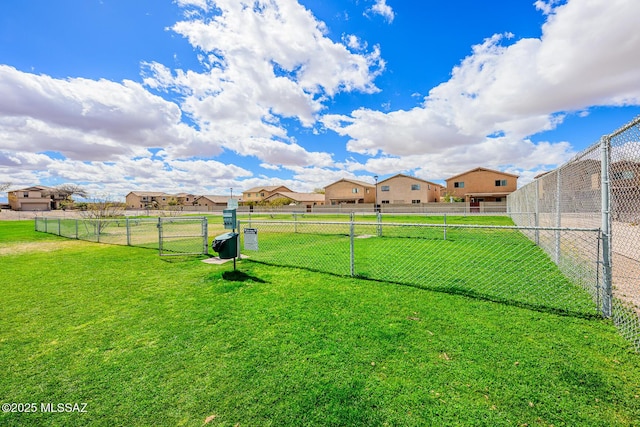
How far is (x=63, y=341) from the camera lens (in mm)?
3531

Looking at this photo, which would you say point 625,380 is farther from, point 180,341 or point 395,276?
point 180,341

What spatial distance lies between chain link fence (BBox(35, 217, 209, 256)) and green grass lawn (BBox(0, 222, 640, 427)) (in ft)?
15.8

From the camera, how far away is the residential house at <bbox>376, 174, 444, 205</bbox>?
46312 millimetres

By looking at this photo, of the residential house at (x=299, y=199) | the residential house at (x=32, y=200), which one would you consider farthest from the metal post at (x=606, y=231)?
the residential house at (x=32, y=200)

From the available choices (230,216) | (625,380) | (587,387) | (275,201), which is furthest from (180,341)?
(275,201)

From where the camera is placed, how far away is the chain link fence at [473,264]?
455 centimetres

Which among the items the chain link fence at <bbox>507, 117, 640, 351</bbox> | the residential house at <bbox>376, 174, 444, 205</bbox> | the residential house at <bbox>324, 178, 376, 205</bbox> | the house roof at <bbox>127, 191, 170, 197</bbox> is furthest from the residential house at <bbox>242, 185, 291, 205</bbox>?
the chain link fence at <bbox>507, 117, 640, 351</bbox>

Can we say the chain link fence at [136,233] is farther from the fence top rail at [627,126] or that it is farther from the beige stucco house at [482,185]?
the beige stucco house at [482,185]

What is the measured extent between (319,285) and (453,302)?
2.44 metres

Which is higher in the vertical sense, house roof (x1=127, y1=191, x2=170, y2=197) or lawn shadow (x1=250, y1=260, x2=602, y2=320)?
house roof (x1=127, y1=191, x2=170, y2=197)

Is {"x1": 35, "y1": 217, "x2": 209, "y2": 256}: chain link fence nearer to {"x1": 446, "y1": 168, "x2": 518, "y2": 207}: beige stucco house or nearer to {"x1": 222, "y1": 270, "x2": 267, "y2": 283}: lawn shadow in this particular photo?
{"x1": 222, "y1": 270, "x2": 267, "y2": 283}: lawn shadow

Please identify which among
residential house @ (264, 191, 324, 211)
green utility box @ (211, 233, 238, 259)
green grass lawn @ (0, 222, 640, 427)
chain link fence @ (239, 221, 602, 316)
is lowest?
green grass lawn @ (0, 222, 640, 427)

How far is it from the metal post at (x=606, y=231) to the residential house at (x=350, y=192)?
1945 inches

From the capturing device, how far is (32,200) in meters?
68.4
